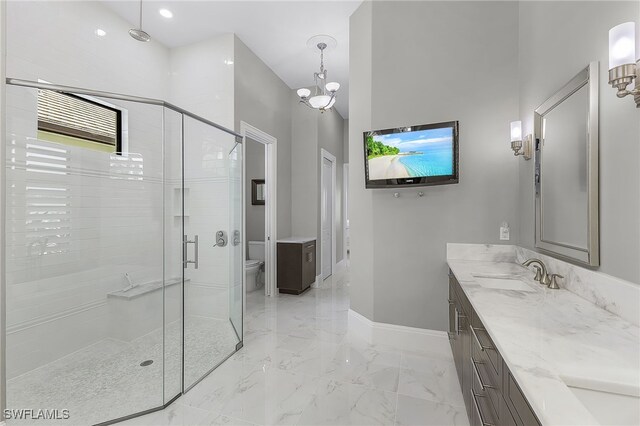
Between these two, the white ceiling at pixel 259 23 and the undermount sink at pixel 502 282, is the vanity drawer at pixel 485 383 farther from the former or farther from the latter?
the white ceiling at pixel 259 23

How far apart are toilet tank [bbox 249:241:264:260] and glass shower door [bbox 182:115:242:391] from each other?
1.98 m

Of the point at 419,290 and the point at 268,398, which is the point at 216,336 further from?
the point at 419,290

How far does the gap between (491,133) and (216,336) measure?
302 cm

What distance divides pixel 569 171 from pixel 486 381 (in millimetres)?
1281

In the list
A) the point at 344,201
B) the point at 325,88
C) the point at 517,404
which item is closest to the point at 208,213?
the point at 325,88

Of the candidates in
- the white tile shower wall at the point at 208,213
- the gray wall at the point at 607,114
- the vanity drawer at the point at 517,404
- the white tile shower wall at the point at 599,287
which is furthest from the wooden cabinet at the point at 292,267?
the vanity drawer at the point at 517,404

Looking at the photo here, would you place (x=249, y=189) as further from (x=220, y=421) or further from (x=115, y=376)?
(x=220, y=421)

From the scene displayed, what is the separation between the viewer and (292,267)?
426 cm

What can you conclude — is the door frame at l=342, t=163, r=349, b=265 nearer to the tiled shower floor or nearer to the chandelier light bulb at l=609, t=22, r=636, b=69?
the tiled shower floor

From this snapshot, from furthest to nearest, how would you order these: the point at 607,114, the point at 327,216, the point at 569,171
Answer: the point at 327,216 < the point at 569,171 < the point at 607,114

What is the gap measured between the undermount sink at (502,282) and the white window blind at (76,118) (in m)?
3.24

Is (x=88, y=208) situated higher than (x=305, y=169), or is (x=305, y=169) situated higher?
(x=305, y=169)

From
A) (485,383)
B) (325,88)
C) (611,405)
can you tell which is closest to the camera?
(611,405)

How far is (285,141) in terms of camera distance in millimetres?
4648
